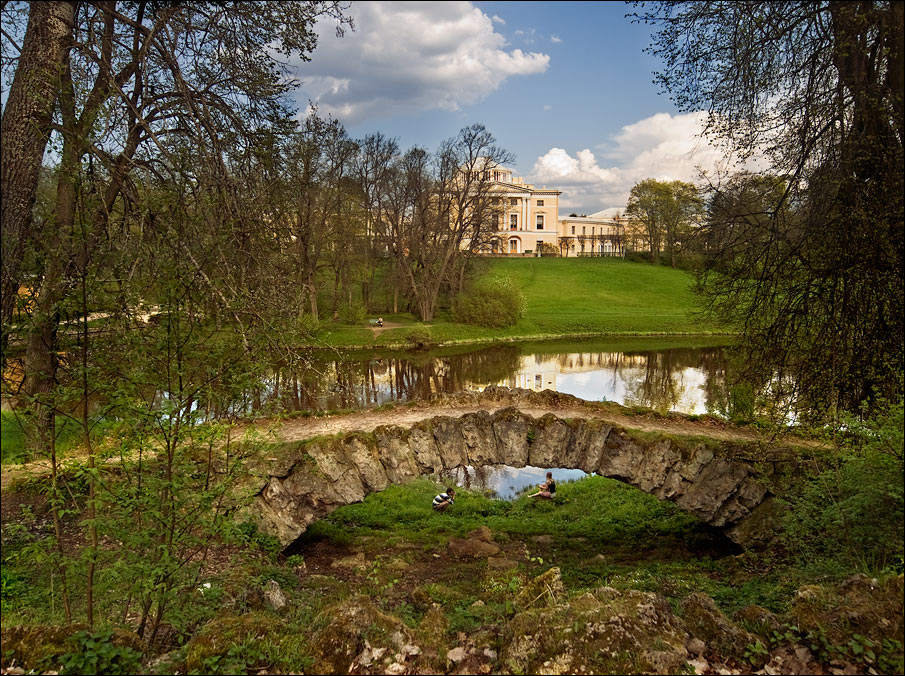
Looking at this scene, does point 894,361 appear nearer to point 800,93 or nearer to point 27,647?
point 800,93

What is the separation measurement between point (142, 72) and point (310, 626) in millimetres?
7566

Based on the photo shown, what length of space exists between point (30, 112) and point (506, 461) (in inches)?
358

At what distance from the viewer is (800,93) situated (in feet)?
23.1

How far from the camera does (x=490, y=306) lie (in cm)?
3888

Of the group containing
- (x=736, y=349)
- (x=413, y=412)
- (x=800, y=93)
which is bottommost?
(x=413, y=412)

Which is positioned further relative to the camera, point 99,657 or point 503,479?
point 503,479

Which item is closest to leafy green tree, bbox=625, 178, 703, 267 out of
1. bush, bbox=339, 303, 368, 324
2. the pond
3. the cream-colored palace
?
the cream-colored palace

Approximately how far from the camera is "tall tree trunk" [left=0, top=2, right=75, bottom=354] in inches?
200

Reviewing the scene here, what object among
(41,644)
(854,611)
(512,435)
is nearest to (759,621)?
(854,611)

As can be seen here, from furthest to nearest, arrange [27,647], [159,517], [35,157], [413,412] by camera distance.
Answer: [413,412] → [35,157] → [159,517] → [27,647]

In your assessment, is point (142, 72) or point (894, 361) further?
point (142, 72)

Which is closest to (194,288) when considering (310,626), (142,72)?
(310,626)

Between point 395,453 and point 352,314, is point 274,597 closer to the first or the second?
point 395,453

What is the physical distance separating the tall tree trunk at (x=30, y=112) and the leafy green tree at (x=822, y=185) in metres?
7.58
